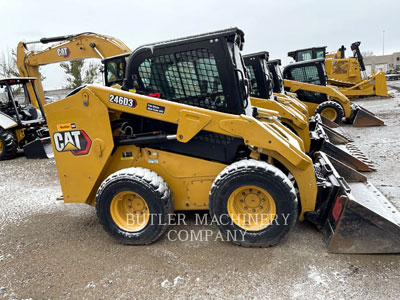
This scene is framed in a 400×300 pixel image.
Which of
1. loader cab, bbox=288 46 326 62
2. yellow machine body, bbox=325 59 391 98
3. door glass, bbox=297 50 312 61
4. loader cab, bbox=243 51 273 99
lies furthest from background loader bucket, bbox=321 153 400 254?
door glass, bbox=297 50 312 61

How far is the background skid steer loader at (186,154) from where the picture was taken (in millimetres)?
2986

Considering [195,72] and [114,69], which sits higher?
[114,69]

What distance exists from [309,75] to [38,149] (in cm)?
861

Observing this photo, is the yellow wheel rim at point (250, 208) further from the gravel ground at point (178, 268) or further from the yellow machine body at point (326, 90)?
the yellow machine body at point (326, 90)

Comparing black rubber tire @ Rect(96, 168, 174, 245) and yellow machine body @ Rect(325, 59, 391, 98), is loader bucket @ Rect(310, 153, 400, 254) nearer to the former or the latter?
black rubber tire @ Rect(96, 168, 174, 245)

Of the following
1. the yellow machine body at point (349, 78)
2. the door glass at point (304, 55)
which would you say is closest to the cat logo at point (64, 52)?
the yellow machine body at point (349, 78)

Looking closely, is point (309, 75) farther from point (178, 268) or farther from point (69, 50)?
point (178, 268)

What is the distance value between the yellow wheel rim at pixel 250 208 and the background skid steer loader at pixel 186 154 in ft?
0.03

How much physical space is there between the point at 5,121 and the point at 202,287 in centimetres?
805

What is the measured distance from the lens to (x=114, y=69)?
616 centimetres

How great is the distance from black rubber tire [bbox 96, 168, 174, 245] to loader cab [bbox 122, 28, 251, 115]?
919mm

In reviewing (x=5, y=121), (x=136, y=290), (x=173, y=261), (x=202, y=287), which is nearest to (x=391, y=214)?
(x=202, y=287)

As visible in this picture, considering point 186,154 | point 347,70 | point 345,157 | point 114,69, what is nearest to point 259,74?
point 345,157

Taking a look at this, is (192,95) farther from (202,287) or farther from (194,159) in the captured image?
(202,287)
